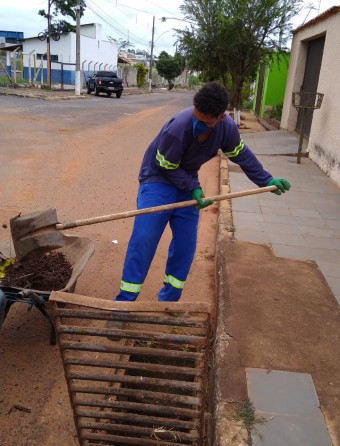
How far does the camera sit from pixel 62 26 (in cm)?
3297

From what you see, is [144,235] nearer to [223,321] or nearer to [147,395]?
[223,321]

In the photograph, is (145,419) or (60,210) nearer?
(145,419)

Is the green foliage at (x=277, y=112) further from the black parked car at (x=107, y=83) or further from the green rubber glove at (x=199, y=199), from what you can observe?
the green rubber glove at (x=199, y=199)

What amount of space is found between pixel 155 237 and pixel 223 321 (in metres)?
0.82

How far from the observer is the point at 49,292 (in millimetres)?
3002

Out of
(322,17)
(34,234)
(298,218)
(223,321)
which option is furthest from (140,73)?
(223,321)

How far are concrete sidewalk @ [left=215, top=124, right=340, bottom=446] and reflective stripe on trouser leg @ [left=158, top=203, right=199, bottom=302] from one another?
413mm

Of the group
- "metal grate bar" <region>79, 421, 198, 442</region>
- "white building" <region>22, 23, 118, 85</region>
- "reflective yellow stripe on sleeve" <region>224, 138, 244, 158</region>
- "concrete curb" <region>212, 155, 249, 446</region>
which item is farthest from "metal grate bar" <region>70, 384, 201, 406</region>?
"white building" <region>22, 23, 118, 85</region>

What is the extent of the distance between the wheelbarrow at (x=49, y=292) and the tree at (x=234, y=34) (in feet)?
39.2

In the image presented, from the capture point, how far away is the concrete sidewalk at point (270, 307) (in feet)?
7.85

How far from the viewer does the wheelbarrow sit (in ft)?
9.07

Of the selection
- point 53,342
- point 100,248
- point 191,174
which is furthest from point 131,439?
point 100,248

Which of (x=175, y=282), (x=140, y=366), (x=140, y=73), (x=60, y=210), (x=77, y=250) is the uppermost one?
(x=140, y=73)

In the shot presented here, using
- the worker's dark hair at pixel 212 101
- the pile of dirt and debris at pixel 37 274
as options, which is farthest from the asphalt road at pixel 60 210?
the worker's dark hair at pixel 212 101
